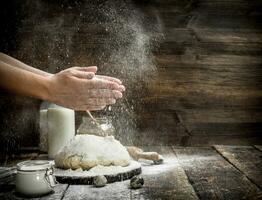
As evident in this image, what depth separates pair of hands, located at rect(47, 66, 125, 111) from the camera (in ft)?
6.98

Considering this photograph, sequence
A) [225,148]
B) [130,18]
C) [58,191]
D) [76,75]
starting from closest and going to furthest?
[58,191], [76,75], [225,148], [130,18]

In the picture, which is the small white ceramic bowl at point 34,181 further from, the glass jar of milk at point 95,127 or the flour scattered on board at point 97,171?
the glass jar of milk at point 95,127

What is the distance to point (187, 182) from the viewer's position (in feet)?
6.56

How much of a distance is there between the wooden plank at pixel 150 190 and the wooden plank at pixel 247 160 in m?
0.36

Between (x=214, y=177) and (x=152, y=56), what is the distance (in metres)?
1.54

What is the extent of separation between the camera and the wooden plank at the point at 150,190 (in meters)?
1.74

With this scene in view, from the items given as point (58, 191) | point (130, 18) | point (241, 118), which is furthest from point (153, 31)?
point (58, 191)

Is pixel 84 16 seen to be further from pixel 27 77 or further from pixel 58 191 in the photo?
pixel 58 191

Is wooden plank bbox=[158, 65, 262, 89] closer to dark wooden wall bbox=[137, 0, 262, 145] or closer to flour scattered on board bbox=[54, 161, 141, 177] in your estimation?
dark wooden wall bbox=[137, 0, 262, 145]

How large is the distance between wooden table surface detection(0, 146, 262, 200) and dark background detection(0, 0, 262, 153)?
0.74m

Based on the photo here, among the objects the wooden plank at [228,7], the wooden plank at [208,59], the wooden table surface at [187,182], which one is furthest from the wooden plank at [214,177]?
the wooden plank at [228,7]

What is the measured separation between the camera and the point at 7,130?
344 centimetres

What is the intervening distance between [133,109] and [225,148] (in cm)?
82

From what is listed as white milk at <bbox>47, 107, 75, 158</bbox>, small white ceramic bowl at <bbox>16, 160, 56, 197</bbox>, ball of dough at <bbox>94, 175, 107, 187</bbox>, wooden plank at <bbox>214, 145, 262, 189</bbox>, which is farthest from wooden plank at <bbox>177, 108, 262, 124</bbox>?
small white ceramic bowl at <bbox>16, 160, 56, 197</bbox>
